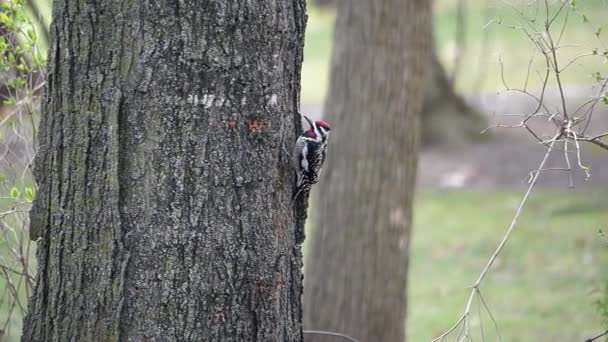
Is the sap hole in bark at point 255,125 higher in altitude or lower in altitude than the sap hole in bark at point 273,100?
lower

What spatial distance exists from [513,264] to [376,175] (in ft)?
16.8

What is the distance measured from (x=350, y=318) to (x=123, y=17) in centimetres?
461

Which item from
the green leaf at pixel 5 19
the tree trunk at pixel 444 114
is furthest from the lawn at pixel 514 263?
the green leaf at pixel 5 19

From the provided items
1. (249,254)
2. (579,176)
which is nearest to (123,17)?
(249,254)

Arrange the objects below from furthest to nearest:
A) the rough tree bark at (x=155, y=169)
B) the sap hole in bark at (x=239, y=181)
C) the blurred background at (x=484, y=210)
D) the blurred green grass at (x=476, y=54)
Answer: the blurred green grass at (x=476, y=54)
the blurred background at (x=484, y=210)
the sap hole in bark at (x=239, y=181)
the rough tree bark at (x=155, y=169)

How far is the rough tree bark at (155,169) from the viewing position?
3.25 metres

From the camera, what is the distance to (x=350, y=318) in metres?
7.28

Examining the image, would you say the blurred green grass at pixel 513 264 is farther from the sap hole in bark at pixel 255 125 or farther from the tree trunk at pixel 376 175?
the sap hole in bark at pixel 255 125

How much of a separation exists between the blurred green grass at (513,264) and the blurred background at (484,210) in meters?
0.02

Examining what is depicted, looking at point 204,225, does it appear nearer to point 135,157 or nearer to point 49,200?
point 135,157

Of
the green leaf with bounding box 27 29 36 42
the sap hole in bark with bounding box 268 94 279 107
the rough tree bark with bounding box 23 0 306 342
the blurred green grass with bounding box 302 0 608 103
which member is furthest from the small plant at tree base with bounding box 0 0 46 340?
the blurred green grass with bounding box 302 0 608 103

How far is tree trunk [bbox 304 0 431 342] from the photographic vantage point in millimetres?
7191

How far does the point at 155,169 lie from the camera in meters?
3.25

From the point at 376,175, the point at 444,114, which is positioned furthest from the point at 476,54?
the point at 376,175
